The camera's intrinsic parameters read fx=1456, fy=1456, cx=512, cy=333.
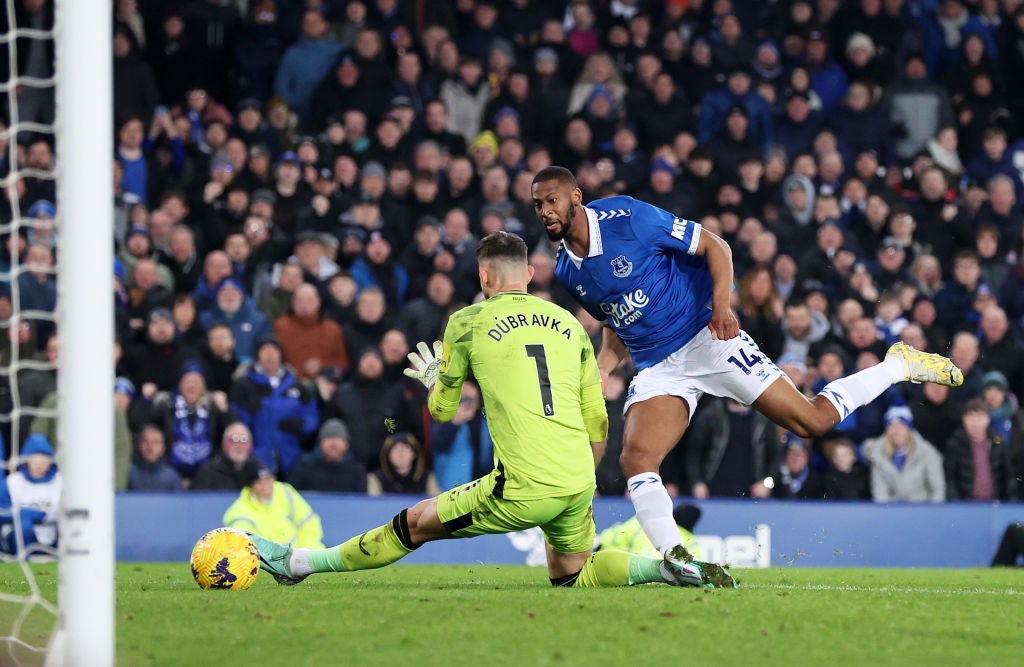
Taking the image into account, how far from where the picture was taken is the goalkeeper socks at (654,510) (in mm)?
7516

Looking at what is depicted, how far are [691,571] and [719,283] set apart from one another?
1.54 m

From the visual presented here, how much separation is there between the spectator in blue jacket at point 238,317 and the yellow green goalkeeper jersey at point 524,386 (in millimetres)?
6404

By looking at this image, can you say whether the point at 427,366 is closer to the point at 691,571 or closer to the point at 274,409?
the point at 691,571

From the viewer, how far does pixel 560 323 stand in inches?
278

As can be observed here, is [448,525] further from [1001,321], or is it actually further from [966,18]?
[966,18]

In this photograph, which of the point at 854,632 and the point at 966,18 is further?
the point at 966,18

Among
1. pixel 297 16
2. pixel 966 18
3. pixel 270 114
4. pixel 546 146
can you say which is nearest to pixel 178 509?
pixel 270 114

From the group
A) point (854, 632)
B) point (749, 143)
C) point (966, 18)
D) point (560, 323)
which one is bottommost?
point (854, 632)

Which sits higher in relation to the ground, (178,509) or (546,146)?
(546,146)

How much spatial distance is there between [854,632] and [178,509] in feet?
23.9

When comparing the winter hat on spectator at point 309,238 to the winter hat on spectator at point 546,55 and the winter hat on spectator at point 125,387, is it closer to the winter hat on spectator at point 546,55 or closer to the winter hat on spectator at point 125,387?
the winter hat on spectator at point 125,387

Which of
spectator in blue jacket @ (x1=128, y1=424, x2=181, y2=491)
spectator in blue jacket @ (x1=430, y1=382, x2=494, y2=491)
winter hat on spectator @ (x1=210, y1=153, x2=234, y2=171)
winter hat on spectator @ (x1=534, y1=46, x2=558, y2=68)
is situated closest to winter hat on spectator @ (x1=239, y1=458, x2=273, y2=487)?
spectator in blue jacket @ (x1=128, y1=424, x2=181, y2=491)

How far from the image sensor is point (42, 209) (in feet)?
42.4

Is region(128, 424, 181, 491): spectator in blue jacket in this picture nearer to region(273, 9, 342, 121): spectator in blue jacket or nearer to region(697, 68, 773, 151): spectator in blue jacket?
region(273, 9, 342, 121): spectator in blue jacket
